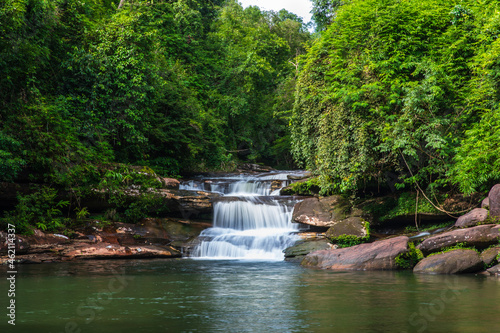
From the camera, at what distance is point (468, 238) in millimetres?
13391

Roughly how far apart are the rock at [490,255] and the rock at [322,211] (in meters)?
7.08

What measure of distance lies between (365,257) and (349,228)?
3804 millimetres

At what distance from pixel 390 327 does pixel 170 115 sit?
2202 centimetres

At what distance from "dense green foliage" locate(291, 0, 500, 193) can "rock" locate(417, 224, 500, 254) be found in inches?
109

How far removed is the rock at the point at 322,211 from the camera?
19609 millimetres

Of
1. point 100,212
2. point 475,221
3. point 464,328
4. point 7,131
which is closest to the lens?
point 464,328

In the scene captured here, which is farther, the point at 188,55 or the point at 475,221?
the point at 188,55

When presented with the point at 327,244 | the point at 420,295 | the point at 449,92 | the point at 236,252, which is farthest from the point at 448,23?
the point at 420,295

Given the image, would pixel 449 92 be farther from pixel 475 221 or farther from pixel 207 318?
pixel 207 318

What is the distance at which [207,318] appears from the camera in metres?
6.98

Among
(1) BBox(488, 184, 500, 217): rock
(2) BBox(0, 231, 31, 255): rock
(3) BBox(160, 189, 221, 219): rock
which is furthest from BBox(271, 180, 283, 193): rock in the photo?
(2) BBox(0, 231, 31, 255): rock

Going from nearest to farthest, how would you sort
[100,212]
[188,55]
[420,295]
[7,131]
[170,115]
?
[420,295]
[7,131]
[100,212]
[170,115]
[188,55]

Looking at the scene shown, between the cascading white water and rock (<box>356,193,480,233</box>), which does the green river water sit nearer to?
the cascading white water

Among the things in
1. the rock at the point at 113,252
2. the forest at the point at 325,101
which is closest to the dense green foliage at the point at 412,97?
the forest at the point at 325,101
